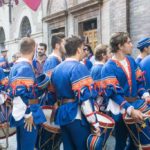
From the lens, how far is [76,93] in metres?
4.75

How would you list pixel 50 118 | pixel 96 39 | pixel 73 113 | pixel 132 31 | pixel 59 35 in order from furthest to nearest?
pixel 96 39, pixel 132 31, pixel 59 35, pixel 50 118, pixel 73 113

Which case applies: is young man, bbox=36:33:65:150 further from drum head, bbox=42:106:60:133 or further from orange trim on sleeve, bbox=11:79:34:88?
orange trim on sleeve, bbox=11:79:34:88

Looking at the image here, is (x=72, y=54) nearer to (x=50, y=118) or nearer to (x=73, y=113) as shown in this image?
(x=73, y=113)

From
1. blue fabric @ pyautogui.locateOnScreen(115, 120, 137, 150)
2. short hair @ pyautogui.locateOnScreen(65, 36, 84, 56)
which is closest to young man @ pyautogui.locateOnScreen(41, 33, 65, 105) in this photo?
blue fabric @ pyautogui.locateOnScreen(115, 120, 137, 150)

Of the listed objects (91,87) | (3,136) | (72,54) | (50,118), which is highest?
(72,54)

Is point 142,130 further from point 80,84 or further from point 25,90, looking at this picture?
point 25,90

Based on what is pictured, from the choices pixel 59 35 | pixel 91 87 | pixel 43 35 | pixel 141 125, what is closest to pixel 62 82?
pixel 91 87

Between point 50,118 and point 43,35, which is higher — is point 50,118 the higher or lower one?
the lower one

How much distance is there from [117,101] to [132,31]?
6.83 m

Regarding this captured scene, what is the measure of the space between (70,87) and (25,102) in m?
0.74

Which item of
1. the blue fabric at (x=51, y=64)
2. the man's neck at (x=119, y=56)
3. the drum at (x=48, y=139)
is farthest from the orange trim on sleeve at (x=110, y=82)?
the blue fabric at (x=51, y=64)

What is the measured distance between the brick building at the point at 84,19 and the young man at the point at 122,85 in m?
5.76

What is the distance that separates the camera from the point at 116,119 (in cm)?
544

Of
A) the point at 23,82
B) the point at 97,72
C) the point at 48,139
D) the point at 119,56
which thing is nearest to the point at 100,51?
the point at 97,72
